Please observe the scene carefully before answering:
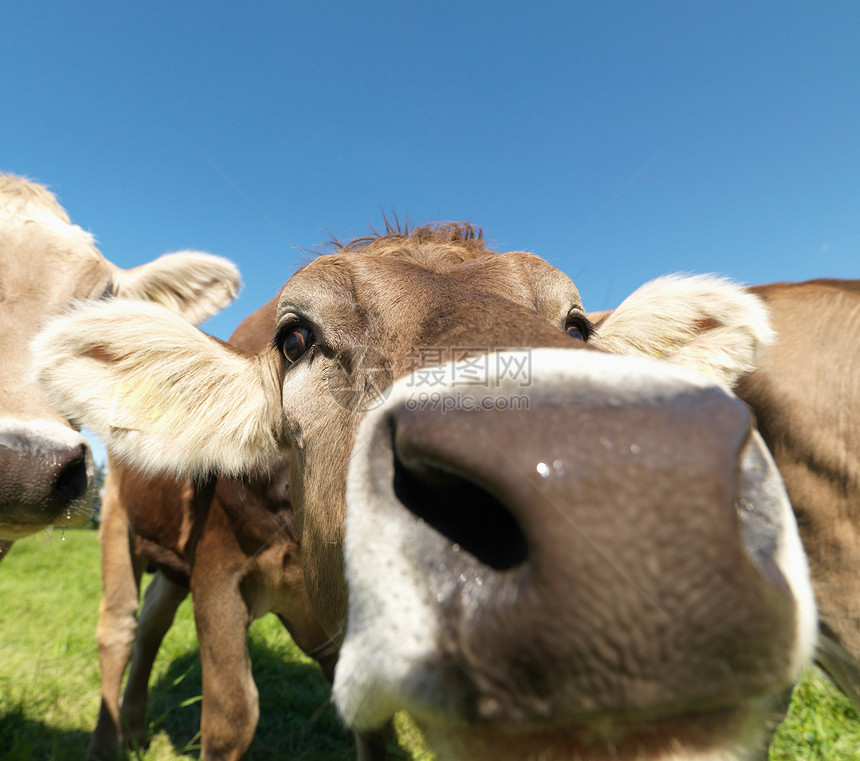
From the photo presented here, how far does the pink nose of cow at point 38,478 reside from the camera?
250 centimetres

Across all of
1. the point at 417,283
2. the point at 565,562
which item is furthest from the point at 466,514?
the point at 417,283

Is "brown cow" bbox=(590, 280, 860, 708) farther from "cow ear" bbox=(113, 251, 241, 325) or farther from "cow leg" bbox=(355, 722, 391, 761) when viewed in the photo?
"cow ear" bbox=(113, 251, 241, 325)

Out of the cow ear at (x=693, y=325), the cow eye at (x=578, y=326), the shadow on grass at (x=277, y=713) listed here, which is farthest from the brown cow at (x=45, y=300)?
the cow ear at (x=693, y=325)

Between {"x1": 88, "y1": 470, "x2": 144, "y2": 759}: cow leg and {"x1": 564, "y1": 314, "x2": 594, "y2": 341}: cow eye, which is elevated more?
{"x1": 564, "y1": 314, "x2": 594, "y2": 341}: cow eye

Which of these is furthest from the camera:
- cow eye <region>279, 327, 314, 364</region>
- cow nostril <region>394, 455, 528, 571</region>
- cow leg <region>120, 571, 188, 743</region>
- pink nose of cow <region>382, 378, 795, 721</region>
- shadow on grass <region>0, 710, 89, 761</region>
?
cow leg <region>120, 571, 188, 743</region>

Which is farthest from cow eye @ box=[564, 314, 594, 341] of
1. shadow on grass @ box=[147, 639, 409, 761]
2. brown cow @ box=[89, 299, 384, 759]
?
shadow on grass @ box=[147, 639, 409, 761]

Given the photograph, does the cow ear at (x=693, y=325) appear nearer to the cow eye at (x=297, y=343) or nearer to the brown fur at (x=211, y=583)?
the cow eye at (x=297, y=343)

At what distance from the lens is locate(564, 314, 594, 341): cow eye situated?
7.95 feet

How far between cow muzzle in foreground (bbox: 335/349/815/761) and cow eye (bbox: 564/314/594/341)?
54.3 inches

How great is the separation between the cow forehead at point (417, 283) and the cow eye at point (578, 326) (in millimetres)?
65

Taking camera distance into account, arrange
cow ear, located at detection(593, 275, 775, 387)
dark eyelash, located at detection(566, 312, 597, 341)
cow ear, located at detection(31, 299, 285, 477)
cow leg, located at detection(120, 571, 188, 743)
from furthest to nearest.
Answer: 1. cow leg, located at detection(120, 571, 188, 743)
2. cow ear, located at detection(593, 275, 775, 387)
3. cow ear, located at detection(31, 299, 285, 477)
4. dark eyelash, located at detection(566, 312, 597, 341)

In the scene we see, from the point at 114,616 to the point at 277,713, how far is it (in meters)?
1.65

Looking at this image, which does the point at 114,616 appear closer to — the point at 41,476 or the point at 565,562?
the point at 41,476

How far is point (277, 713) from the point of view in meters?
4.88
